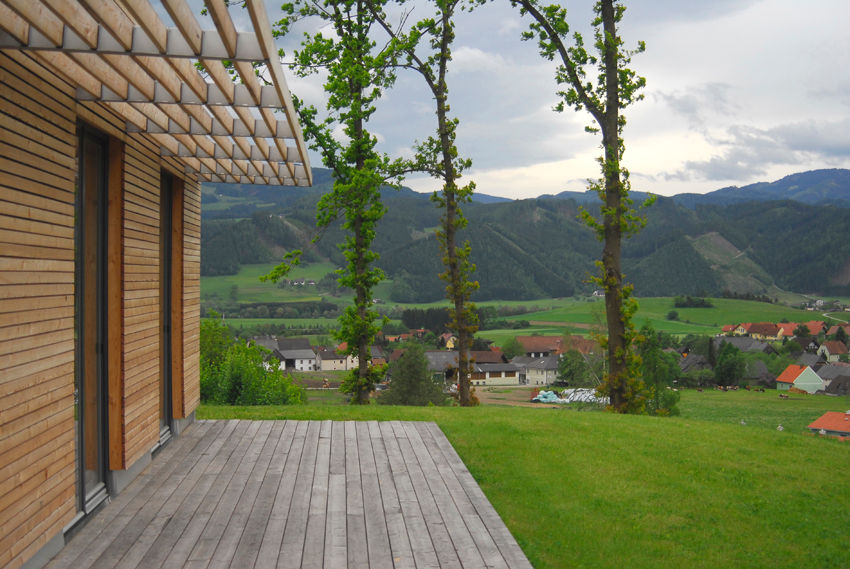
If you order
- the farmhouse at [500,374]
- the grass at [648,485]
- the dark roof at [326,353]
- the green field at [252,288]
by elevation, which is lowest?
the farmhouse at [500,374]

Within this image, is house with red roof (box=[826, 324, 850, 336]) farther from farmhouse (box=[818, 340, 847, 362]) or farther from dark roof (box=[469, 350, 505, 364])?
dark roof (box=[469, 350, 505, 364])

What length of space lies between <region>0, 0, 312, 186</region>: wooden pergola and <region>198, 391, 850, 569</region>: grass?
3234 mm

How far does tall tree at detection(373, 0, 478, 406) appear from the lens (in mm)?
12211

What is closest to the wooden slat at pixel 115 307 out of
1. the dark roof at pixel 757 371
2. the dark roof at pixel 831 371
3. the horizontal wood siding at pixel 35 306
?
the horizontal wood siding at pixel 35 306

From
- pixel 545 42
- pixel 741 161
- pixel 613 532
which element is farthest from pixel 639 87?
pixel 741 161

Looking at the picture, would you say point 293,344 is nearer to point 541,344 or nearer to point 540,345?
point 540,345

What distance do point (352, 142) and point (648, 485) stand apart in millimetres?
8233

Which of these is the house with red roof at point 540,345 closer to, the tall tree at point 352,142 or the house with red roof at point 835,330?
the house with red roof at point 835,330

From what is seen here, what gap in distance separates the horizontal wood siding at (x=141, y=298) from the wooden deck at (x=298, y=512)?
414 millimetres

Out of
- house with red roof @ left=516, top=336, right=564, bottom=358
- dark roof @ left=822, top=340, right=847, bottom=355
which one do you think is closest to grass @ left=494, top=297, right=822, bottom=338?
house with red roof @ left=516, top=336, right=564, bottom=358

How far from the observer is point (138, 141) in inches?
203

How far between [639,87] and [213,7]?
931 cm

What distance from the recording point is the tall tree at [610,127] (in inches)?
404

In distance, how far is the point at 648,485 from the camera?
5793 millimetres
